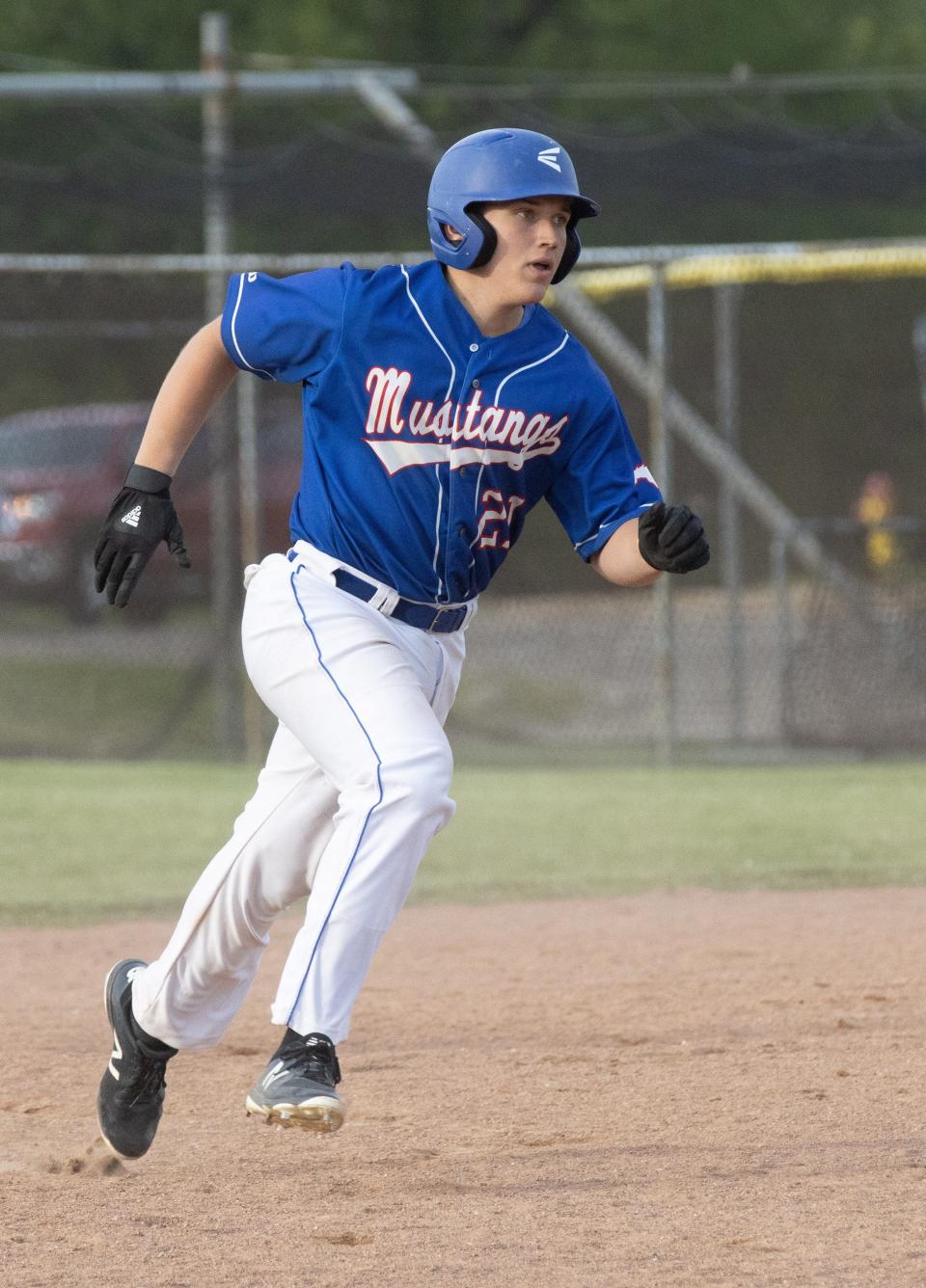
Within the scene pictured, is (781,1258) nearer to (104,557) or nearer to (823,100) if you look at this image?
(104,557)

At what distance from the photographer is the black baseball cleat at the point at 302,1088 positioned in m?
3.32

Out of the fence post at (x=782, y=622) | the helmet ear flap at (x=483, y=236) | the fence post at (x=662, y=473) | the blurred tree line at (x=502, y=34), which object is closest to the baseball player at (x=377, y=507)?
the helmet ear flap at (x=483, y=236)

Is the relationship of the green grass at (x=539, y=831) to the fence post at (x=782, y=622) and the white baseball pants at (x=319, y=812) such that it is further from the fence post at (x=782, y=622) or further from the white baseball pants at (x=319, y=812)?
the white baseball pants at (x=319, y=812)

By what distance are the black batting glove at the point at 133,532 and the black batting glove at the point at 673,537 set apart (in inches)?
38.0

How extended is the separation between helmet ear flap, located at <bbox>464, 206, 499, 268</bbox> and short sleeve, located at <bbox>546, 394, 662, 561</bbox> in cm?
41

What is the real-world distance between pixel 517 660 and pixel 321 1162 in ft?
23.3

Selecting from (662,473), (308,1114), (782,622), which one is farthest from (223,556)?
(308,1114)

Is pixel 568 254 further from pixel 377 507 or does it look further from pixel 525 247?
pixel 377 507

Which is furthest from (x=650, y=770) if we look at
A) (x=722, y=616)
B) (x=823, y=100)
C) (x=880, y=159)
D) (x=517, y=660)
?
(x=823, y=100)

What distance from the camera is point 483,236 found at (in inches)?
151

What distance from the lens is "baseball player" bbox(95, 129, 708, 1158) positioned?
3.77m

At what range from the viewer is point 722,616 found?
38.4 feet

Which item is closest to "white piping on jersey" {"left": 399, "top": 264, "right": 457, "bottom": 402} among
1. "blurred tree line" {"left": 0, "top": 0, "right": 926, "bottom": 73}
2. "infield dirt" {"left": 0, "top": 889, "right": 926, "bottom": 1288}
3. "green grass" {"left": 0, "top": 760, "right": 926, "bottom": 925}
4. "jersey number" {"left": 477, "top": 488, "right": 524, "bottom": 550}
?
"jersey number" {"left": 477, "top": 488, "right": 524, "bottom": 550}

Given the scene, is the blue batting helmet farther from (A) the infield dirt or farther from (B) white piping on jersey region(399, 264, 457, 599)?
(A) the infield dirt
